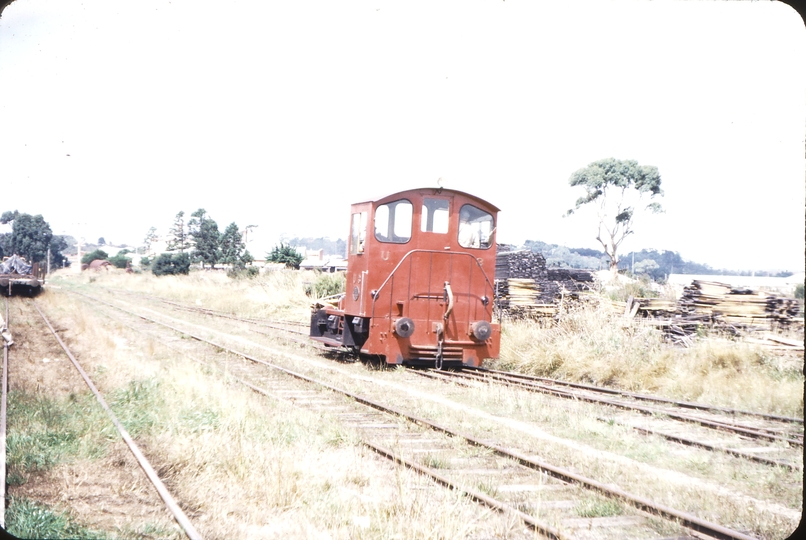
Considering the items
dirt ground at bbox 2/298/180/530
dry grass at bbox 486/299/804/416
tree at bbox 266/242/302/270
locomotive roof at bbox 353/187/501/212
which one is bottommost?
dirt ground at bbox 2/298/180/530

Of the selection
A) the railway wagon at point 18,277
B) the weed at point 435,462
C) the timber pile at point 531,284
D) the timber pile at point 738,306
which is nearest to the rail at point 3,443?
the weed at point 435,462

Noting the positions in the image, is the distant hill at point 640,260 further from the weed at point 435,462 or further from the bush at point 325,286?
the weed at point 435,462

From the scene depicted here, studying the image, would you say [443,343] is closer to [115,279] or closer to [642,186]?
[642,186]

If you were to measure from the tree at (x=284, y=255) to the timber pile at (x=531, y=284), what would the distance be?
16.7 m

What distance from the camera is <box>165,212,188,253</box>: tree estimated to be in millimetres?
37625

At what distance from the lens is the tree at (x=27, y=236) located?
45.0m

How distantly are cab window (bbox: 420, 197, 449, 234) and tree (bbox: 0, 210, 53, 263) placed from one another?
4163 cm

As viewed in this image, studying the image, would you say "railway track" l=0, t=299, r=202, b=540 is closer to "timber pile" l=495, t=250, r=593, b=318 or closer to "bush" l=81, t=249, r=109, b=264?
"timber pile" l=495, t=250, r=593, b=318

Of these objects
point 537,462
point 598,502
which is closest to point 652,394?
point 537,462

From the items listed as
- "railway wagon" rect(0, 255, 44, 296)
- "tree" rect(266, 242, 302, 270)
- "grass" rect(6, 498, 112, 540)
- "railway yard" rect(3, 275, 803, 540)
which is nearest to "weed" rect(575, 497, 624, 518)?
"railway yard" rect(3, 275, 803, 540)

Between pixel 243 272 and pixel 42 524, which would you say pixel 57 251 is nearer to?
pixel 243 272

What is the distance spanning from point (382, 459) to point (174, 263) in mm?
35654

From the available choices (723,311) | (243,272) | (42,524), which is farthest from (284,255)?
(42,524)

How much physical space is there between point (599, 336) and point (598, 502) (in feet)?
23.3
